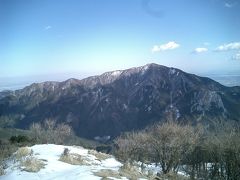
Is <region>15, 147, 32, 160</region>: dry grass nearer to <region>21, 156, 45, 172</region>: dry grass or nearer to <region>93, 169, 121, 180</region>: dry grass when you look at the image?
<region>21, 156, 45, 172</region>: dry grass

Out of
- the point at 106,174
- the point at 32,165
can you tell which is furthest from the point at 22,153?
the point at 106,174

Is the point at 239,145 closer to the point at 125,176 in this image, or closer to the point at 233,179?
the point at 233,179

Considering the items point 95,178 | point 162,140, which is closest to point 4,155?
point 95,178

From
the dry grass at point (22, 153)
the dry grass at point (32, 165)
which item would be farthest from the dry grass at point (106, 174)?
the dry grass at point (22, 153)

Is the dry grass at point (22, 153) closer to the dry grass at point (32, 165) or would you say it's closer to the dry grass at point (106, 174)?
the dry grass at point (32, 165)

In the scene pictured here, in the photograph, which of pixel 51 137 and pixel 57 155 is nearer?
pixel 57 155

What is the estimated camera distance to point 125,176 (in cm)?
2319

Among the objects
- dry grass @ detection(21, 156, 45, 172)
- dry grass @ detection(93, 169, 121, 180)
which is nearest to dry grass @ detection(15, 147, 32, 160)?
dry grass @ detection(21, 156, 45, 172)

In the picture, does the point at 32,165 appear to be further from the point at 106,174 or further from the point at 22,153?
the point at 22,153

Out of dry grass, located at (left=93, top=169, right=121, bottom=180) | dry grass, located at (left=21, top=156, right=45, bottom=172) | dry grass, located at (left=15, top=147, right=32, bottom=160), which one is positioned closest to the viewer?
dry grass, located at (left=93, top=169, right=121, bottom=180)

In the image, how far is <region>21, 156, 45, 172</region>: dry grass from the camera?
74.4 ft

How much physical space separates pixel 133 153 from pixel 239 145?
2560 centimetres

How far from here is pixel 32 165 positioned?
2358 cm

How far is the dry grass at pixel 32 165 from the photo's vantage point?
22.7 m
